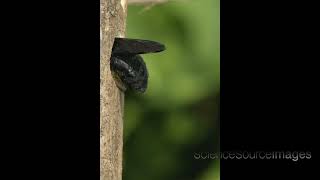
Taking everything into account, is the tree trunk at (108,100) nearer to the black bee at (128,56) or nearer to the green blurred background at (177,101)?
the black bee at (128,56)

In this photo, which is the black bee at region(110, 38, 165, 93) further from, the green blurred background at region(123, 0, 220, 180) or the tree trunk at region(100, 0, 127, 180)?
the green blurred background at region(123, 0, 220, 180)

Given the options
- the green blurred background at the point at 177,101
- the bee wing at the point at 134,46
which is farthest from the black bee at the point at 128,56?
the green blurred background at the point at 177,101

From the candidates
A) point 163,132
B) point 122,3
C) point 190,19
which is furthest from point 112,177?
point 190,19

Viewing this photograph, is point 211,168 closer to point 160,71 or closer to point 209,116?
point 209,116

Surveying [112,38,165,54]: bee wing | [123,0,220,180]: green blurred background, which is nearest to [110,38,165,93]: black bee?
[112,38,165,54]: bee wing
